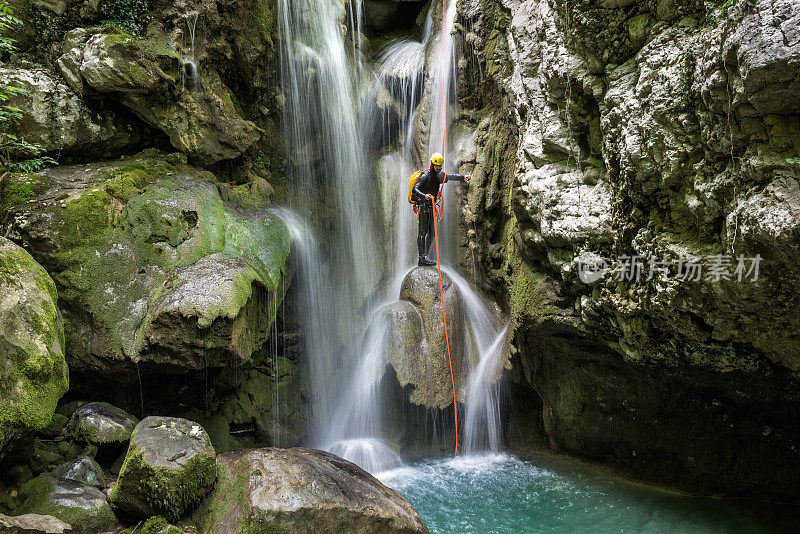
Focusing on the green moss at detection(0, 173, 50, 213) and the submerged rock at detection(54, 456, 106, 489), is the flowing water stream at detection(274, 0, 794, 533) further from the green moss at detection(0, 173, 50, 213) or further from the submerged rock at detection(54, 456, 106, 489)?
the green moss at detection(0, 173, 50, 213)

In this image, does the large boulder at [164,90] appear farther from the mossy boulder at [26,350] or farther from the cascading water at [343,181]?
the mossy boulder at [26,350]

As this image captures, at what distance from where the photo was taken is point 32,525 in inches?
158

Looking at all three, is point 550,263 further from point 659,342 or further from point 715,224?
point 715,224

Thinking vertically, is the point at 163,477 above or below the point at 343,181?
below

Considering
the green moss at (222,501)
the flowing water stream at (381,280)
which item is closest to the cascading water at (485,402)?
the flowing water stream at (381,280)

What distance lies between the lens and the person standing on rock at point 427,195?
27.6 feet

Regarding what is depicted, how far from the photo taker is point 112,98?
7.64 m

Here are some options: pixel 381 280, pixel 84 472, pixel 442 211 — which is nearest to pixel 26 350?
pixel 84 472

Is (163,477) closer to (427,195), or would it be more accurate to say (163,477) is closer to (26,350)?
(26,350)

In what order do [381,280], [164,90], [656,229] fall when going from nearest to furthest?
[656,229]
[164,90]
[381,280]

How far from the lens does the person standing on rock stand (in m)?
8.42

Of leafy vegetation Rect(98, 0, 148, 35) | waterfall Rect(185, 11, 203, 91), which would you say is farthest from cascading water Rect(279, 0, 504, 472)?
leafy vegetation Rect(98, 0, 148, 35)

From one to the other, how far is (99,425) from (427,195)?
5765mm

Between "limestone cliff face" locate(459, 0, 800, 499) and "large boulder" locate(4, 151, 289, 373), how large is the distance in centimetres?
402
